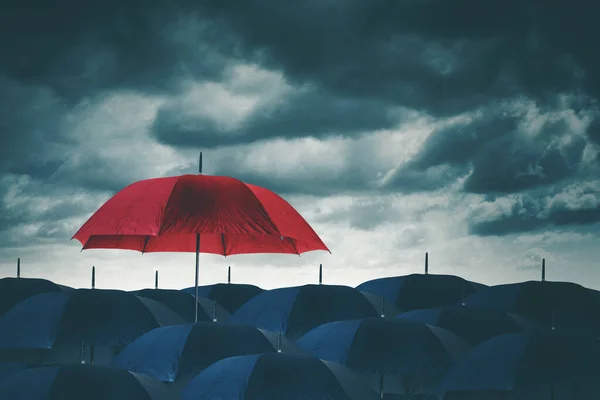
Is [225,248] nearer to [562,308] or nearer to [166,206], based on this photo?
[166,206]

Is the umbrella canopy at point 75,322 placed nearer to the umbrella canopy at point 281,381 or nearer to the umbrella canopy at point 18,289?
the umbrella canopy at point 18,289

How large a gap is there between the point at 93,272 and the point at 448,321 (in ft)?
15.6

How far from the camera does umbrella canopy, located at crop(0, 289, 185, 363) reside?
1161cm

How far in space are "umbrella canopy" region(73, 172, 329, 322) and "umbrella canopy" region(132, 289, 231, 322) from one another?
3.94 metres

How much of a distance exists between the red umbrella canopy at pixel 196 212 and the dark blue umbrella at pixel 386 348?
1.07m

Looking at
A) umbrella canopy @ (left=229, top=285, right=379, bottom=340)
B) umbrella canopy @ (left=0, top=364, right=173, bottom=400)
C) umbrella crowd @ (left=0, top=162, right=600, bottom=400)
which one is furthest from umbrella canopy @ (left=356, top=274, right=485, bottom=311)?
umbrella canopy @ (left=0, top=364, right=173, bottom=400)


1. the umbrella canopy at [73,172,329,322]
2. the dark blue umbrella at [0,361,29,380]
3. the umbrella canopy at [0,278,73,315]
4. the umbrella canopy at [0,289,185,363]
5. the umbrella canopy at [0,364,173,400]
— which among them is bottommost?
the dark blue umbrella at [0,361,29,380]

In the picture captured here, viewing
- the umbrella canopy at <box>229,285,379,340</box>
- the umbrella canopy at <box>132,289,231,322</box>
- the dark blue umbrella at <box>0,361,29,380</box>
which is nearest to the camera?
the dark blue umbrella at <box>0,361,29,380</box>

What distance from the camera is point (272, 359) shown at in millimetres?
8375

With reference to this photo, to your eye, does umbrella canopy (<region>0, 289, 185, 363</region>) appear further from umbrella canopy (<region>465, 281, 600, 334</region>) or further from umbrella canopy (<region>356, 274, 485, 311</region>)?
umbrella canopy (<region>465, 281, 600, 334</region>)

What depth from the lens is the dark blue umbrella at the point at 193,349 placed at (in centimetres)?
Result: 980

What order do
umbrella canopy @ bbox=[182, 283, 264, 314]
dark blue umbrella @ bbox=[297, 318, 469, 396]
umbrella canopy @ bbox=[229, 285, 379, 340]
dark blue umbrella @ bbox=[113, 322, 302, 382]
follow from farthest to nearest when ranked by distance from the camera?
umbrella canopy @ bbox=[182, 283, 264, 314] → umbrella canopy @ bbox=[229, 285, 379, 340] → dark blue umbrella @ bbox=[297, 318, 469, 396] → dark blue umbrella @ bbox=[113, 322, 302, 382]

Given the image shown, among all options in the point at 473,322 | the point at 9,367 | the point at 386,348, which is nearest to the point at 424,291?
the point at 473,322

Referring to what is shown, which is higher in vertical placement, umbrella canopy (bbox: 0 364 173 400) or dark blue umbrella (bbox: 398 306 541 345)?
dark blue umbrella (bbox: 398 306 541 345)
